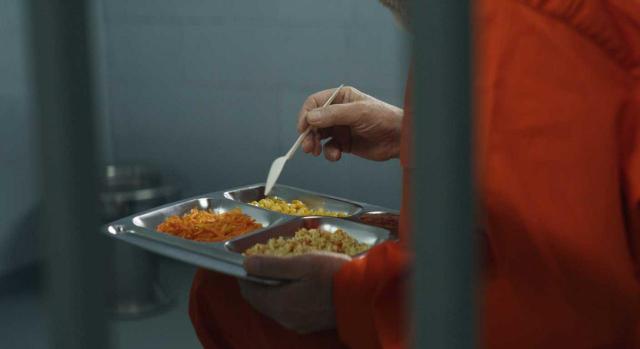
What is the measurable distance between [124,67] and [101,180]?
3302 millimetres

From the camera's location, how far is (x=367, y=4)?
9.86 ft

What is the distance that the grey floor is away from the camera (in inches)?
110

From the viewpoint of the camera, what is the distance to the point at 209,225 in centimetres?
162

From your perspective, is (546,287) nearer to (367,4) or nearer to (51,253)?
(51,253)

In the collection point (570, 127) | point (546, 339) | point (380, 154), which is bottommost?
point (546, 339)

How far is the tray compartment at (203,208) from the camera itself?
1675mm

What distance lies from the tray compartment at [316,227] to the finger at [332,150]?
5.8 inches

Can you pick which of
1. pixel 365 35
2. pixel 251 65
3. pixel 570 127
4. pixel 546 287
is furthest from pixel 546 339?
pixel 251 65

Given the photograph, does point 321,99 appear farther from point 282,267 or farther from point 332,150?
point 282,267

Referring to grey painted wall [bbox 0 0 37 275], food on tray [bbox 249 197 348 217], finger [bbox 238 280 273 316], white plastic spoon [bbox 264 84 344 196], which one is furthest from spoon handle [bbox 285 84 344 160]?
grey painted wall [bbox 0 0 37 275]

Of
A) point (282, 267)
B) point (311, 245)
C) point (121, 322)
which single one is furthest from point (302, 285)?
point (121, 322)

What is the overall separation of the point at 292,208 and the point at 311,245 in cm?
29

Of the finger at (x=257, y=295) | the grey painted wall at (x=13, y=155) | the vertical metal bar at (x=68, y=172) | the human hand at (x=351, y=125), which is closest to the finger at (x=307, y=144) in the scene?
the human hand at (x=351, y=125)

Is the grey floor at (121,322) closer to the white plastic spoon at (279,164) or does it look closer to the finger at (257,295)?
the white plastic spoon at (279,164)
